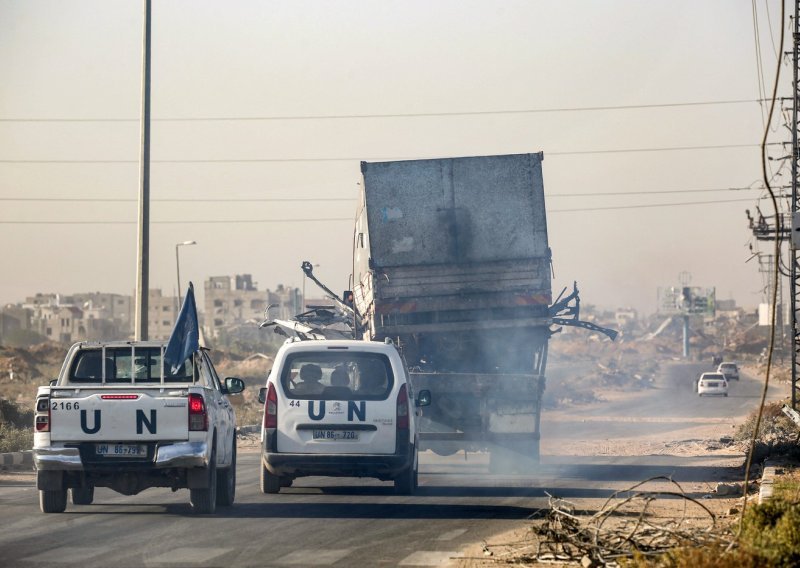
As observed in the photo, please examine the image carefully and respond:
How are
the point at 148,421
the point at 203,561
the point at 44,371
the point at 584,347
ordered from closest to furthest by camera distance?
1. the point at 203,561
2. the point at 148,421
3. the point at 44,371
4. the point at 584,347

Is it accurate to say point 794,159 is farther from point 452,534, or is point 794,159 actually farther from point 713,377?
point 713,377

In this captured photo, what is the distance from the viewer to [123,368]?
15.4 metres

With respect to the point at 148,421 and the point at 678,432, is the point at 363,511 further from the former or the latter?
the point at 678,432

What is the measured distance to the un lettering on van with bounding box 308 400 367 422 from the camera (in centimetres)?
1509

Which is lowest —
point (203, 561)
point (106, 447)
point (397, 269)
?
point (203, 561)

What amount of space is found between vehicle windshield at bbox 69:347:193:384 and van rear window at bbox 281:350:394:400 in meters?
1.17

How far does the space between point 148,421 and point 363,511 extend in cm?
259

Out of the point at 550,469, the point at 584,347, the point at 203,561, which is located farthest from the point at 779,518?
the point at 584,347

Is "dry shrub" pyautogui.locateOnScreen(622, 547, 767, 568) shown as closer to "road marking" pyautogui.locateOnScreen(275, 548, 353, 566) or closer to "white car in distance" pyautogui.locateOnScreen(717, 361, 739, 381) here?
"road marking" pyautogui.locateOnScreen(275, 548, 353, 566)

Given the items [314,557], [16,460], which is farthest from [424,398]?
[16,460]

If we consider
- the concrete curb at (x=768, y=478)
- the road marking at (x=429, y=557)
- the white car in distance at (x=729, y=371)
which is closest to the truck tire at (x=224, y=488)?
the road marking at (x=429, y=557)

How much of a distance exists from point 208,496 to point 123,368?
7.66 feet

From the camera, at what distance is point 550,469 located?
22266 millimetres

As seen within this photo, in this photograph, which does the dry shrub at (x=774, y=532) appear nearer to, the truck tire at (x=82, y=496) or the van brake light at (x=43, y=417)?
the van brake light at (x=43, y=417)
